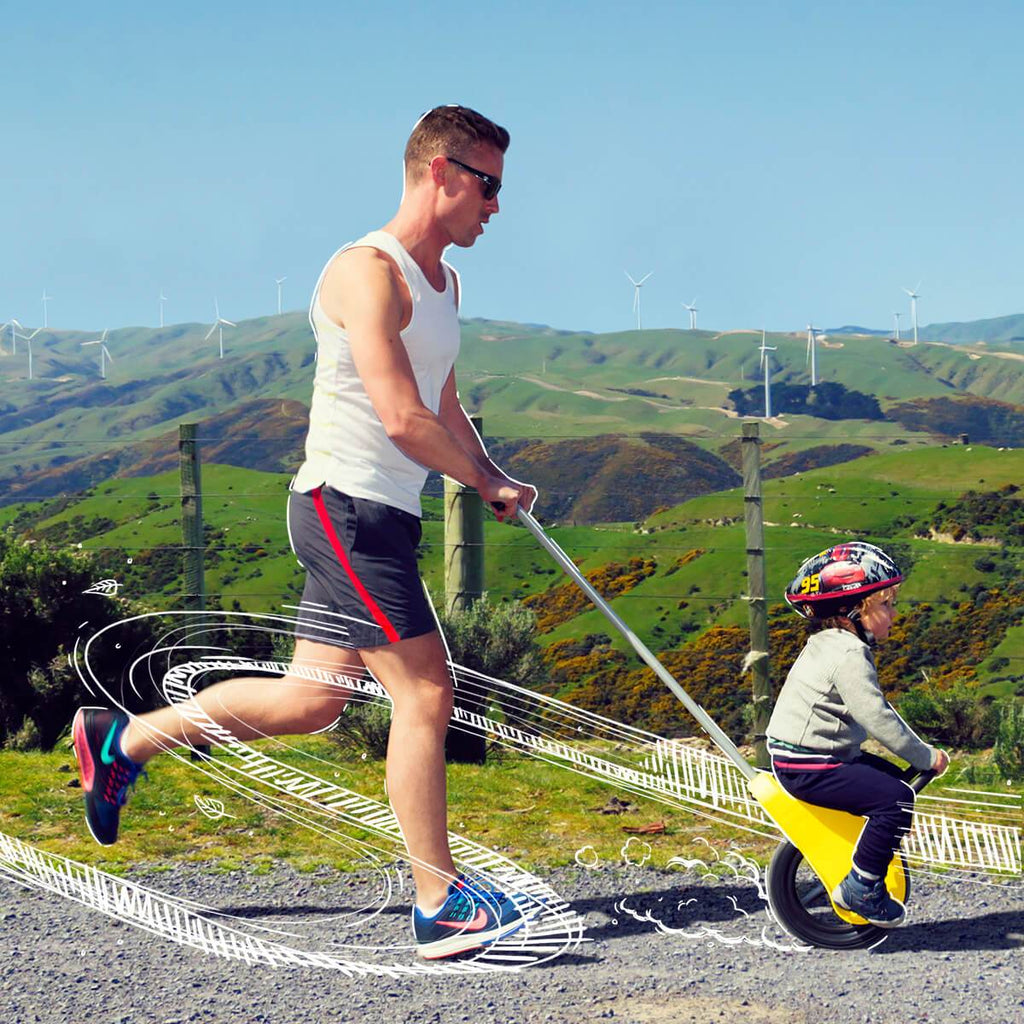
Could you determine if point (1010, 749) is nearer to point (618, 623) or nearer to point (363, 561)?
point (618, 623)

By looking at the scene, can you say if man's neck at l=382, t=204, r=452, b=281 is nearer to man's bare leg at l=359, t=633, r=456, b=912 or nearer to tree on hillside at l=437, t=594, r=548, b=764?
man's bare leg at l=359, t=633, r=456, b=912

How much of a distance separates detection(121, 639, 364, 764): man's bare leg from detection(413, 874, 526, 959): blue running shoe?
711mm

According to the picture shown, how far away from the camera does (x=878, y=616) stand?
444 centimetres

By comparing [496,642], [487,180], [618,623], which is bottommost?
[496,642]

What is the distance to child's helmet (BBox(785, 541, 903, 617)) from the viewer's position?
4.42 m

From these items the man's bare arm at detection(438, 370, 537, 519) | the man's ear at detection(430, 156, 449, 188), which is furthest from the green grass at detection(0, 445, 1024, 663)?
the man's ear at detection(430, 156, 449, 188)

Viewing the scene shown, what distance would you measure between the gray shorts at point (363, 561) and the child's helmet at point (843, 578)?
1225 mm

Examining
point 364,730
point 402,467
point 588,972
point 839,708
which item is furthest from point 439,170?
point 364,730

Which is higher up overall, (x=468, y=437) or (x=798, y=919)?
(x=468, y=437)

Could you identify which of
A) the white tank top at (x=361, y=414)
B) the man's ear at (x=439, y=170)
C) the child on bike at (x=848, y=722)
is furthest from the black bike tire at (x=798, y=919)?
the man's ear at (x=439, y=170)

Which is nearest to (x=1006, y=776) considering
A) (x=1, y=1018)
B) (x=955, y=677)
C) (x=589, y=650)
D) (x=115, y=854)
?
(x=955, y=677)

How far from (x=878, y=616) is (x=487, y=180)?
1839mm

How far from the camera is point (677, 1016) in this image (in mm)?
4188

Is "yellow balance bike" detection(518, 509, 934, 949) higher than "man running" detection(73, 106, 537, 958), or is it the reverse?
"man running" detection(73, 106, 537, 958)
